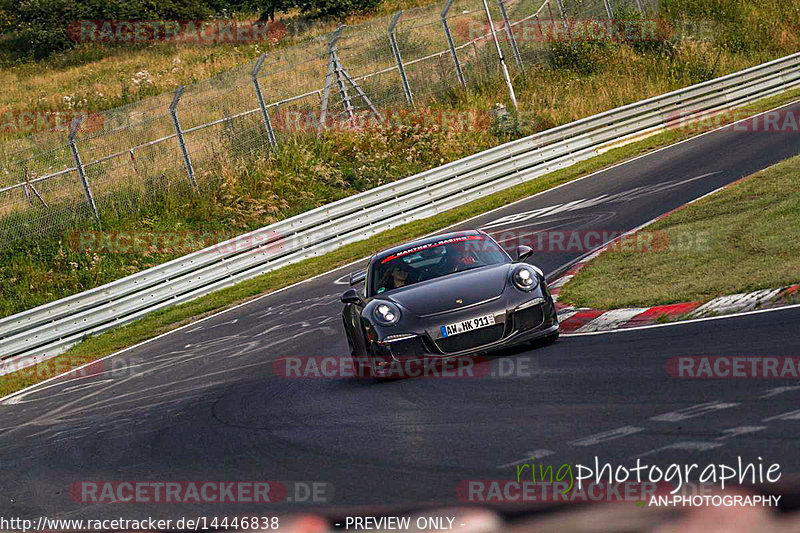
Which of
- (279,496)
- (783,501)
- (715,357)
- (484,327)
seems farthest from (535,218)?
(783,501)

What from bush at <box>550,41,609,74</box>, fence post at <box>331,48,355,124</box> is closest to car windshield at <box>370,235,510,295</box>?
fence post at <box>331,48,355,124</box>

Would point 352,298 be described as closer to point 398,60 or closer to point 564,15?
point 398,60

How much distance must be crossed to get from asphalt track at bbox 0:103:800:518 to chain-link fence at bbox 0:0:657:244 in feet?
35.4

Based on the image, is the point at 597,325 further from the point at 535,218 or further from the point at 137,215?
the point at 137,215

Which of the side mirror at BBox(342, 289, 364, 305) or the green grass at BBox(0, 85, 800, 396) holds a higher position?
the side mirror at BBox(342, 289, 364, 305)

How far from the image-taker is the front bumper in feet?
28.3

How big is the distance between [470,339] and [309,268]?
12.5 meters

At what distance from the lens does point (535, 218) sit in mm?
20016

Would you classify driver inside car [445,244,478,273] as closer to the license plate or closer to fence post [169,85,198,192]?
the license plate

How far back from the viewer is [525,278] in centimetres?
910

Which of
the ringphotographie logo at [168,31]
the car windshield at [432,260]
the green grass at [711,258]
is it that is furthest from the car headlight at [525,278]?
the ringphotographie logo at [168,31]

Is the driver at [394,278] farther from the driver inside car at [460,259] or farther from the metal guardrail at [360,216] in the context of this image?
the metal guardrail at [360,216]

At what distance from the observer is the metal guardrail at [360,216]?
61.7 feet

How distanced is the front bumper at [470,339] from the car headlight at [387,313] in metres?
0.19
